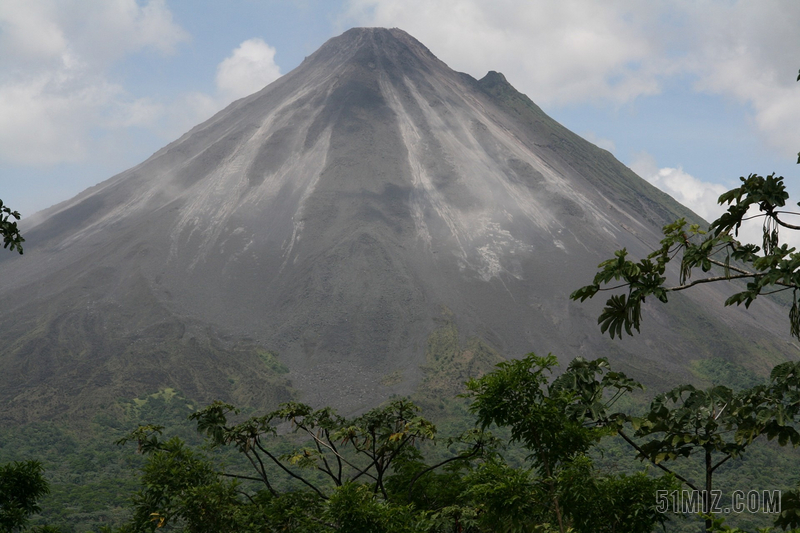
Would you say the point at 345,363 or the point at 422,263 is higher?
the point at 422,263

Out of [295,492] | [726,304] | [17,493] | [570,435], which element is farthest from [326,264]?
[726,304]

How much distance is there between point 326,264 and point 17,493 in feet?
193

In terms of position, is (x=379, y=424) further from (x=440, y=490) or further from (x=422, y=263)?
(x=422, y=263)

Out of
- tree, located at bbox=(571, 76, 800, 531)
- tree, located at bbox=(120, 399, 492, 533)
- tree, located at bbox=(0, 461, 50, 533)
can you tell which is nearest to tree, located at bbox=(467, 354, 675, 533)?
tree, located at bbox=(571, 76, 800, 531)

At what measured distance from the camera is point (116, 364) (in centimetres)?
5522

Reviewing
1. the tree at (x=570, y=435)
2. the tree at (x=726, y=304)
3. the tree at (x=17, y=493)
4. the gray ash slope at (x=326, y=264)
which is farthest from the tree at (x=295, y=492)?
the gray ash slope at (x=326, y=264)

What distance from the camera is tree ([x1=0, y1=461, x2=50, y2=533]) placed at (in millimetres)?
8344

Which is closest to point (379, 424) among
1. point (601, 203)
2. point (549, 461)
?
point (549, 461)

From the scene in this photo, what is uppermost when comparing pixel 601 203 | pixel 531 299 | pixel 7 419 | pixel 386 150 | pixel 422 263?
pixel 386 150

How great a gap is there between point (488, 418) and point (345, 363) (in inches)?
2020

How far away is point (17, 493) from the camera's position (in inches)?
340

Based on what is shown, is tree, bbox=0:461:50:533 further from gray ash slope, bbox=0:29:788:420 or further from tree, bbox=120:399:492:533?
gray ash slope, bbox=0:29:788:420

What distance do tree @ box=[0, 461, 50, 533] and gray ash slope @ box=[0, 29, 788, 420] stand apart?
138ft

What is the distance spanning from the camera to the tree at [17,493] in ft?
27.4
